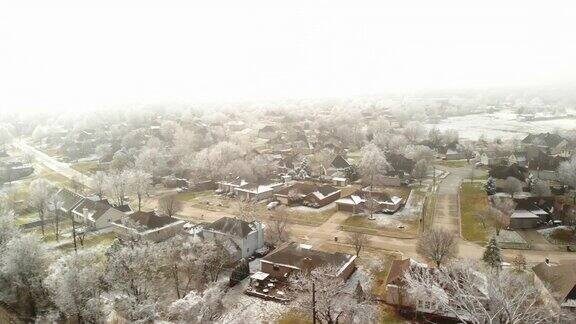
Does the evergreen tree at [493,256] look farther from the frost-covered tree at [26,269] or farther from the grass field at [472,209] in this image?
the frost-covered tree at [26,269]

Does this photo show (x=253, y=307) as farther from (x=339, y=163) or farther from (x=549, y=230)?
(x=339, y=163)

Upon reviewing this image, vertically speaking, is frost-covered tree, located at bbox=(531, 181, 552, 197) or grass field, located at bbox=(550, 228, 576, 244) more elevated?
frost-covered tree, located at bbox=(531, 181, 552, 197)

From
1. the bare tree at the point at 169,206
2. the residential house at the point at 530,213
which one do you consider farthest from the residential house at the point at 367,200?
the bare tree at the point at 169,206

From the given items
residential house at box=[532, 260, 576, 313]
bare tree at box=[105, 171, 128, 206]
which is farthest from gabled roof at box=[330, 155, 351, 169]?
residential house at box=[532, 260, 576, 313]

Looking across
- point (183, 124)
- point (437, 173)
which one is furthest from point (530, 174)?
point (183, 124)

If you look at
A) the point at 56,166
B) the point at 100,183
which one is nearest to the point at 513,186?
the point at 100,183

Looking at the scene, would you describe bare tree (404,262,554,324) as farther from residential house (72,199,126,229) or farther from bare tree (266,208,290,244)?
residential house (72,199,126,229)

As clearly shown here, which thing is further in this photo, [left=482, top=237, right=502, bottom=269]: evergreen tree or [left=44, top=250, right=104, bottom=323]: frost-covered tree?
[left=482, top=237, right=502, bottom=269]: evergreen tree
